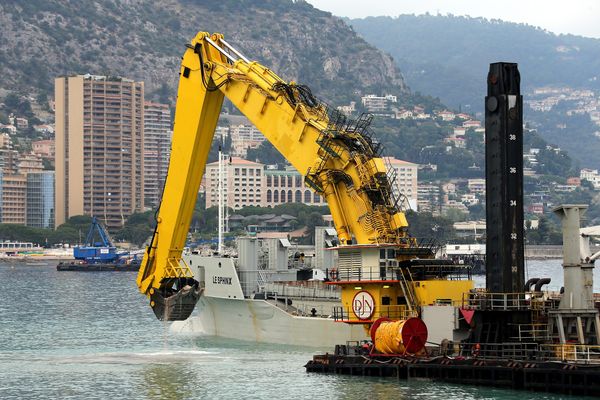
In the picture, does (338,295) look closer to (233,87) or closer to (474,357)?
(233,87)

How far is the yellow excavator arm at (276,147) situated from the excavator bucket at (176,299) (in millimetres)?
39

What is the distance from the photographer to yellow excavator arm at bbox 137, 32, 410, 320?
5703 cm

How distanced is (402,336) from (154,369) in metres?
11.9

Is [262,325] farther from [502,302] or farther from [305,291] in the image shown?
[502,302]

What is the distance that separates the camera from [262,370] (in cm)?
5609

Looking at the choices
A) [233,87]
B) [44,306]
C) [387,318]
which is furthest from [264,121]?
[44,306]

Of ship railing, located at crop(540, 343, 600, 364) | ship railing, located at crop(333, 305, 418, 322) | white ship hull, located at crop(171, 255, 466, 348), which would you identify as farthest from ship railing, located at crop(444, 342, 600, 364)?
white ship hull, located at crop(171, 255, 466, 348)

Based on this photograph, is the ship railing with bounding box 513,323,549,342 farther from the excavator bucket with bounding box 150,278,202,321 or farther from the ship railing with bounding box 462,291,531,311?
the excavator bucket with bounding box 150,278,202,321

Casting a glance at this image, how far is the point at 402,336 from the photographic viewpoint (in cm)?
4988

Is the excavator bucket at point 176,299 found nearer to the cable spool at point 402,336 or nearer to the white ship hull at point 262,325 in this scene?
the white ship hull at point 262,325

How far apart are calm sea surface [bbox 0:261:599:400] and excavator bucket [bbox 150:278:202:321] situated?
1781mm

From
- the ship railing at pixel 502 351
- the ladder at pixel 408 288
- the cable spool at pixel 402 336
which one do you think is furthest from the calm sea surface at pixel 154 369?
the ladder at pixel 408 288

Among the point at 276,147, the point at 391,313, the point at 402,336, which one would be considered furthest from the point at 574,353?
the point at 276,147

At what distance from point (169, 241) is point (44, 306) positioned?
48.9 m
